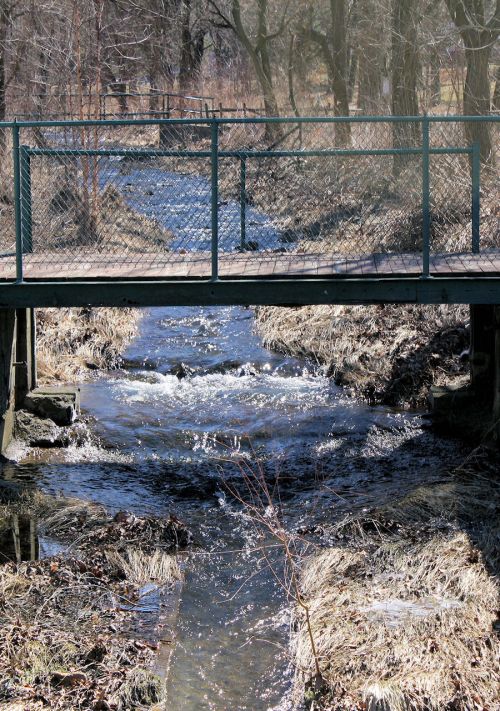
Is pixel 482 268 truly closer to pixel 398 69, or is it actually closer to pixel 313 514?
pixel 313 514

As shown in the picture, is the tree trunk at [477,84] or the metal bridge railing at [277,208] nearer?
the metal bridge railing at [277,208]

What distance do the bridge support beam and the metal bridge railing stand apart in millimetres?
594

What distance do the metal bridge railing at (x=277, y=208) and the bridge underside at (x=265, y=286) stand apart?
0.05m

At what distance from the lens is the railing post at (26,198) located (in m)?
9.73

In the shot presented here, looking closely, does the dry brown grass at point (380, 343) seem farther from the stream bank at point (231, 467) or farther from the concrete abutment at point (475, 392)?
the concrete abutment at point (475, 392)

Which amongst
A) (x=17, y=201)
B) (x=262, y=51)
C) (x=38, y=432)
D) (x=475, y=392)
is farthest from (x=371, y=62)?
(x=17, y=201)

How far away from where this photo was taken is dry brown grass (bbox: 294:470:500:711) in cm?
582

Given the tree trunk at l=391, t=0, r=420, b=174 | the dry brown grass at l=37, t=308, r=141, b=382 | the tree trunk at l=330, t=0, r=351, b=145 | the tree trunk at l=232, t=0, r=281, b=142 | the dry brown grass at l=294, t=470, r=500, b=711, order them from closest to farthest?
the dry brown grass at l=294, t=470, r=500, b=711 → the dry brown grass at l=37, t=308, r=141, b=382 → the tree trunk at l=391, t=0, r=420, b=174 → the tree trunk at l=330, t=0, r=351, b=145 → the tree trunk at l=232, t=0, r=281, b=142

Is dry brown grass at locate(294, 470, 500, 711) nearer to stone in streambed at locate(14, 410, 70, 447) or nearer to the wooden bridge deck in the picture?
the wooden bridge deck

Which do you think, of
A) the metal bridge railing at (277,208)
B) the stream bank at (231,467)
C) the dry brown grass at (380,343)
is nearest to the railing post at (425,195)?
the metal bridge railing at (277,208)

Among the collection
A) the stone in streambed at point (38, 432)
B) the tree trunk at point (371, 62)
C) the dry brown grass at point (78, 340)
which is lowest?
the stone in streambed at point (38, 432)

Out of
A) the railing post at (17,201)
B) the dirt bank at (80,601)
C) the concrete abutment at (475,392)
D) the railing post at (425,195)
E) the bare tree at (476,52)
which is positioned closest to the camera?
the dirt bank at (80,601)

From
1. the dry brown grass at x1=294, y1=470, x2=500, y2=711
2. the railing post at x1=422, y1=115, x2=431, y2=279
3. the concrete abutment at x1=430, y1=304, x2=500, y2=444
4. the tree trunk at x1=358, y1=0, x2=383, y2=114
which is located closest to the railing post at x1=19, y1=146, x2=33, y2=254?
the railing post at x1=422, y1=115, x2=431, y2=279

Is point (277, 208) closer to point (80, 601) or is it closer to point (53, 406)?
point (53, 406)
